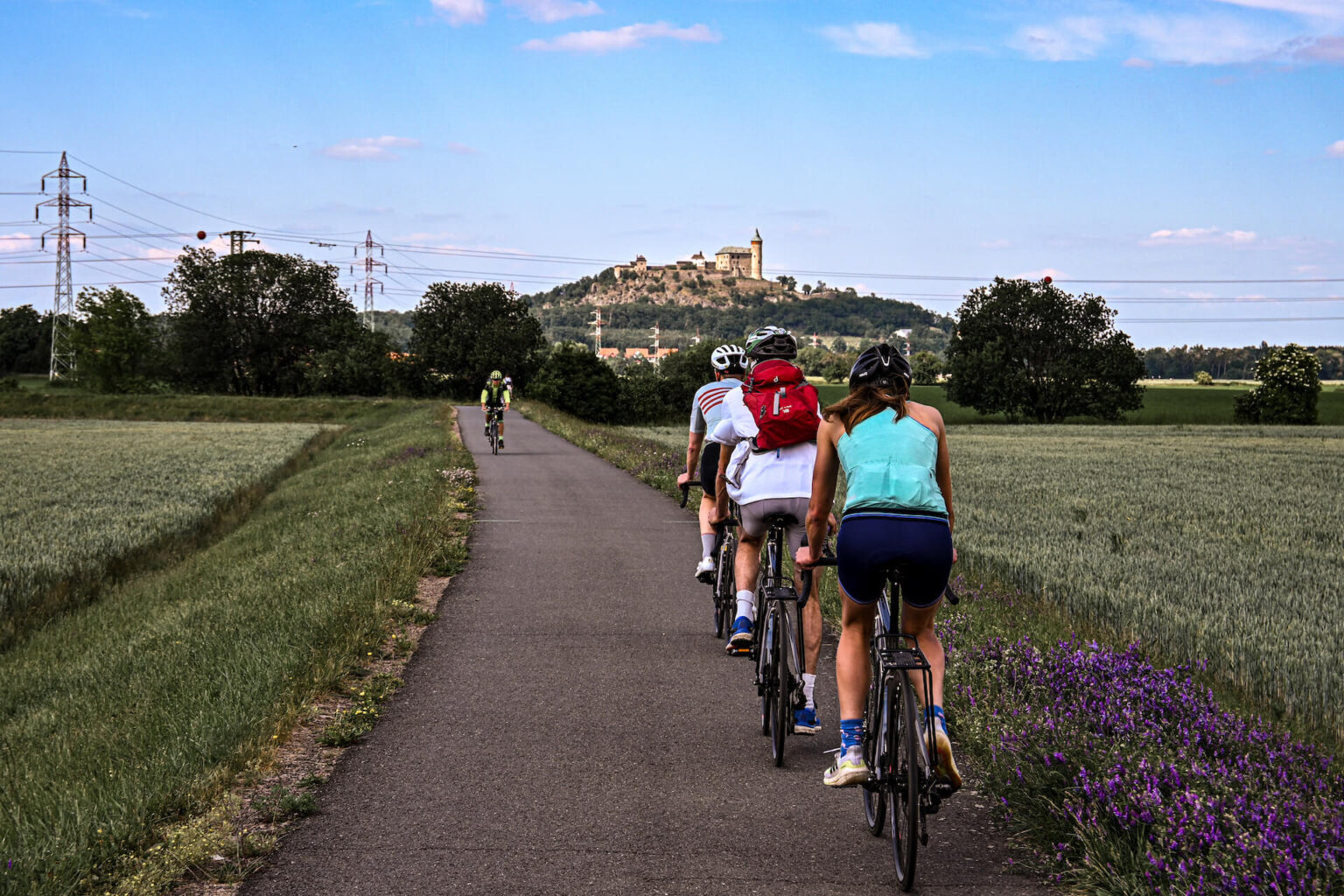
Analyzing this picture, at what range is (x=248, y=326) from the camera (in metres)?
103

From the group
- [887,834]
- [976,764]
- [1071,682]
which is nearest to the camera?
[887,834]

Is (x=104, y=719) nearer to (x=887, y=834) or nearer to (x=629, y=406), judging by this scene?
(x=887, y=834)

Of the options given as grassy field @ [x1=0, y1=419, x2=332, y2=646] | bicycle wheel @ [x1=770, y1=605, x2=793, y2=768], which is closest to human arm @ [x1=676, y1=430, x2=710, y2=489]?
bicycle wheel @ [x1=770, y1=605, x2=793, y2=768]

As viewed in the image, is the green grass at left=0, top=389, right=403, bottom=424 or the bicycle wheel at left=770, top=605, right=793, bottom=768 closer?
the bicycle wheel at left=770, top=605, right=793, bottom=768

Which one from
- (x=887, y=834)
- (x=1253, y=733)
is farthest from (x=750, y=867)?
(x=1253, y=733)

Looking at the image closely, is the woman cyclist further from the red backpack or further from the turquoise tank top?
the red backpack

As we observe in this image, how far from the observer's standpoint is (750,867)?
4.38m

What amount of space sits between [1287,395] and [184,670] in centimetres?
8997

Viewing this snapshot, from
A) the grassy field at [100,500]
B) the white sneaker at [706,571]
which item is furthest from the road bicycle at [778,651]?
the grassy field at [100,500]

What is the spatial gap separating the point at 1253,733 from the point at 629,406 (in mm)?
97651

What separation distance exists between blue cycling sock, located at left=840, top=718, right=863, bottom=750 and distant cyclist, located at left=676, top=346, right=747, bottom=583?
2.57 m

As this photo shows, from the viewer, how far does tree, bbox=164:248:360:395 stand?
101750 mm

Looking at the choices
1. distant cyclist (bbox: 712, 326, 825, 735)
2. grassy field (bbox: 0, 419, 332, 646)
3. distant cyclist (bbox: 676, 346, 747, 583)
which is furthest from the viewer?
grassy field (bbox: 0, 419, 332, 646)

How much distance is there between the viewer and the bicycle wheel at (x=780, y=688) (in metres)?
5.60
